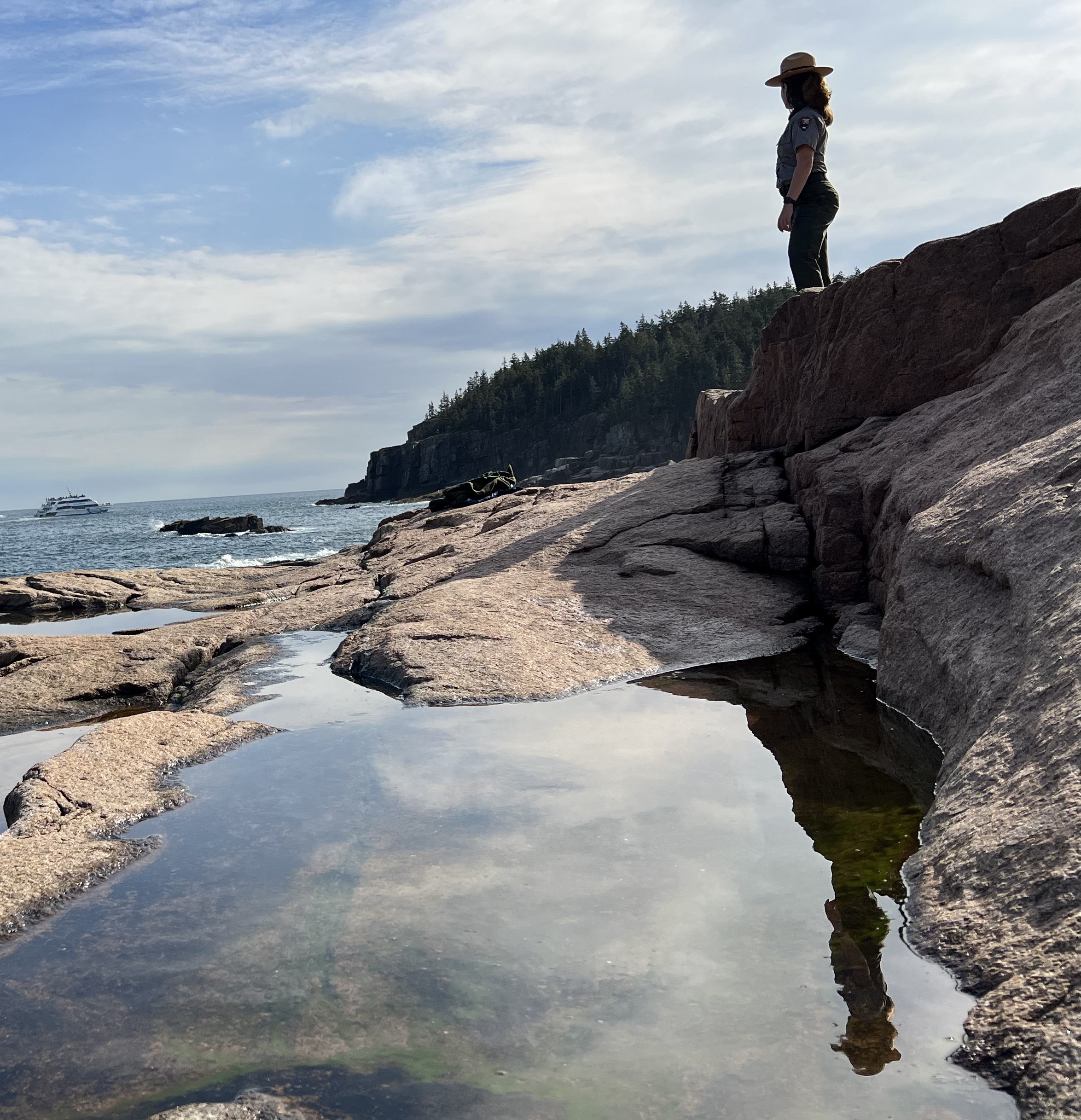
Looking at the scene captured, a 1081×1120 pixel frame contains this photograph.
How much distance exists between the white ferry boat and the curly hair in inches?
5625

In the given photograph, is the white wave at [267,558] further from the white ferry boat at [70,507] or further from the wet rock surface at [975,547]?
the white ferry boat at [70,507]

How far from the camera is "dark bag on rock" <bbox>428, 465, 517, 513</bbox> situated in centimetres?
1897

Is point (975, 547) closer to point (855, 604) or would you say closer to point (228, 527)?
point (855, 604)

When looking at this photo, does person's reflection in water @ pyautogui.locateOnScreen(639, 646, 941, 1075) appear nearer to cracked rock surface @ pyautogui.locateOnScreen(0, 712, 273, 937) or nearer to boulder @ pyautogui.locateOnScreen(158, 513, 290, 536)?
cracked rock surface @ pyautogui.locateOnScreen(0, 712, 273, 937)

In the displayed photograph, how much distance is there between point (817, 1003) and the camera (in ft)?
7.99

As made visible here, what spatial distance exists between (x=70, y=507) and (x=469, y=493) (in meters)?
134

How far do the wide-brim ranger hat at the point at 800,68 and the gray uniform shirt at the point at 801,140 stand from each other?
0.29 m

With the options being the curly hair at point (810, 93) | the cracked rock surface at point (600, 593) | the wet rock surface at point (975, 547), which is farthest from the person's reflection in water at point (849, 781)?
the curly hair at point (810, 93)

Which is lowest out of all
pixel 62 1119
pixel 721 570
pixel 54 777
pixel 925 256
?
pixel 62 1119

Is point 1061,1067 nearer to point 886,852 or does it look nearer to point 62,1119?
point 886,852

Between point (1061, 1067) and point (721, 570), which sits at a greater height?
point (721, 570)

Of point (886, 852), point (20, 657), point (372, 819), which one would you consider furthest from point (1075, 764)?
point (20, 657)

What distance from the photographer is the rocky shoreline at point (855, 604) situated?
276 centimetres

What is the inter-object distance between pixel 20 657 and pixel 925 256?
835cm
